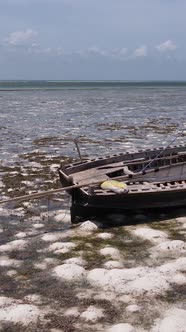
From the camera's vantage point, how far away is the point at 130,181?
622 inches

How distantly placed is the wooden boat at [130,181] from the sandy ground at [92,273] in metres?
0.52

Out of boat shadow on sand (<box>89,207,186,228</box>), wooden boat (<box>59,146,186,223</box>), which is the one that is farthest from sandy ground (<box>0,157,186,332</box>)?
wooden boat (<box>59,146,186,223</box>)

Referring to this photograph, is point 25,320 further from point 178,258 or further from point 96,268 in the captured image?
point 178,258

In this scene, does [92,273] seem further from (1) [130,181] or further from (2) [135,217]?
(1) [130,181]

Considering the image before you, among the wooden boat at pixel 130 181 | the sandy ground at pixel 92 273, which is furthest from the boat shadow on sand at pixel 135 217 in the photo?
the wooden boat at pixel 130 181

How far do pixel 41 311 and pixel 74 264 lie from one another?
6.98 feet

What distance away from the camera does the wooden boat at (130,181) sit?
44.3ft

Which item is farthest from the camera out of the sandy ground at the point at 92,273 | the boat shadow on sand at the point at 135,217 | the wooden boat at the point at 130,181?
the boat shadow on sand at the point at 135,217

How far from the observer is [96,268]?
10453 mm

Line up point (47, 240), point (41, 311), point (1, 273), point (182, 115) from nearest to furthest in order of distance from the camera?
point (41, 311) < point (1, 273) < point (47, 240) < point (182, 115)

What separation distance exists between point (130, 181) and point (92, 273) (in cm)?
611

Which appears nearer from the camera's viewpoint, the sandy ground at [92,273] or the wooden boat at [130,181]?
the sandy ground at [92,273]

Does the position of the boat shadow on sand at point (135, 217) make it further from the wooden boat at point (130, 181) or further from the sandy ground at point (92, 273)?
the wooden boat at point (130, 181)

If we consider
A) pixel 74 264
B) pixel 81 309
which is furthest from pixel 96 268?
pixel 81 309
